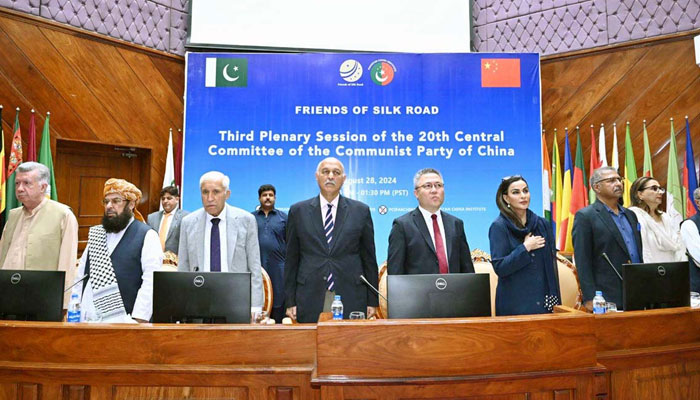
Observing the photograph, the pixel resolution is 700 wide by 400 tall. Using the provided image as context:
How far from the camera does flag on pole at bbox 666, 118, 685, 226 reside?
4.59 meters

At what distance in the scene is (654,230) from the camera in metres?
3.03

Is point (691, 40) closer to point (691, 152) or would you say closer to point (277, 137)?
point (691, 152)

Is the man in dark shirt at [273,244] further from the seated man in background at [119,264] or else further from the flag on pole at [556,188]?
the flag on pole at [556,188]

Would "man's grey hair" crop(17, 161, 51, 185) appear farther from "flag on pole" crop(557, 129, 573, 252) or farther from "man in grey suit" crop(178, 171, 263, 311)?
"flag on pole" crop(557, 129, 573, 252)

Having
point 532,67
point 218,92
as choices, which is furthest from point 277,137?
point 532,67

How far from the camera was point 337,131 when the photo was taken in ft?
15.6

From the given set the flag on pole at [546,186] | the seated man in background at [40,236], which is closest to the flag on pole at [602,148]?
the flag on pole at [546,186]

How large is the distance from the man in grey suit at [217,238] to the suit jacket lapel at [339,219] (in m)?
0.41

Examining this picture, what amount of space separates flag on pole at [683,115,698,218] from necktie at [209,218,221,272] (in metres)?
4.43

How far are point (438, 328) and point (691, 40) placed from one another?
539 cm

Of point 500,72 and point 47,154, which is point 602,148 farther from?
point 47,154

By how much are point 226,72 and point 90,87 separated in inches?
57.8

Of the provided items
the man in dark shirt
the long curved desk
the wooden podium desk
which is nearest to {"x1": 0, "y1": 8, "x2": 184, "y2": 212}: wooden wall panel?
the man in dark shirt

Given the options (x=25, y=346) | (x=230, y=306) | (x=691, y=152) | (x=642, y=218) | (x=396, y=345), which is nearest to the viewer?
(x=396, y=345)
